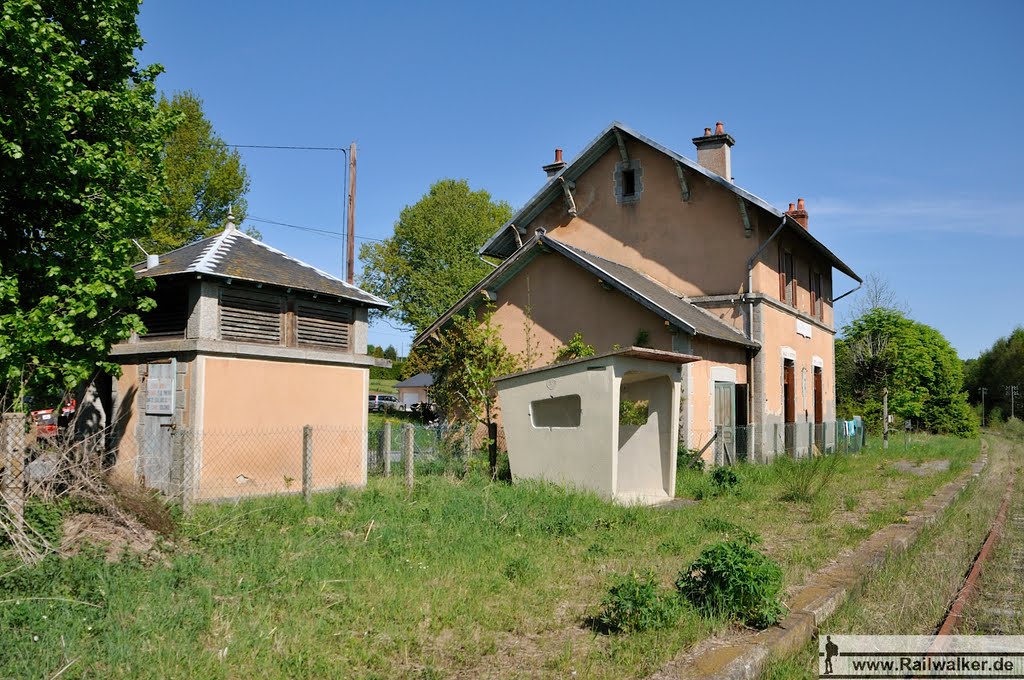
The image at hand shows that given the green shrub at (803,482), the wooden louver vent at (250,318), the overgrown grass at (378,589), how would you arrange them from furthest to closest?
the green shrub at (803,482) < the wooden louver vent at (250,318) < the overgrown grass at (378,589)

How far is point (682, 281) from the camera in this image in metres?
19.2

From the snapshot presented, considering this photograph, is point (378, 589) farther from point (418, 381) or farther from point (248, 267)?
point (418, 381)

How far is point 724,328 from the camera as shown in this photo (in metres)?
17.7

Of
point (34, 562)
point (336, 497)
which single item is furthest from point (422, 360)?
point (34, 562)

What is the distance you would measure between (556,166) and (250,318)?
44.7 feet

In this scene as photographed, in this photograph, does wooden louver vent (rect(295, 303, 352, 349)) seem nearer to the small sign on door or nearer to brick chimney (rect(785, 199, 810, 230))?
the small sign on door

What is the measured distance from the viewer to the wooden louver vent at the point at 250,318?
11031mm

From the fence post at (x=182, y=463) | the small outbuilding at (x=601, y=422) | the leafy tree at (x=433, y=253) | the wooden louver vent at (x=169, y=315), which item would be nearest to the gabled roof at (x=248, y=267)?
the wooden louver vent at (x=169, y=315)

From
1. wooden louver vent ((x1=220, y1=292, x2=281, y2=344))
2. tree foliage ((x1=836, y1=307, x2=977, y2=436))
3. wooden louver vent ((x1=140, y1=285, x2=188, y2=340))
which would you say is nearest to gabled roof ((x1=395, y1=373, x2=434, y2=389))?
tree foliage ((x1=836, y1=307, x2=977, y2=436))

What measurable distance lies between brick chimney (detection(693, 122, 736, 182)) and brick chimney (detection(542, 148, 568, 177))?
14.4ft

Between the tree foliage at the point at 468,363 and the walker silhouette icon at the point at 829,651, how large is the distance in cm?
1098

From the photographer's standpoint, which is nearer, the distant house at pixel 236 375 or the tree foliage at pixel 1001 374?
the distant house at pixel 236 375

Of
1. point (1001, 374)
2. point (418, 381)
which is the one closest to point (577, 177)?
point (418, 381)

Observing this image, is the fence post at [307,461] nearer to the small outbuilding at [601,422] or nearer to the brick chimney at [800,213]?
the small outbuilding at [601,422]
